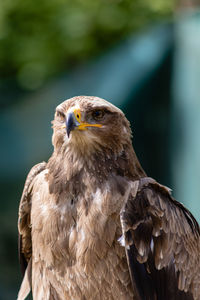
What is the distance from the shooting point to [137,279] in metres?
4.38

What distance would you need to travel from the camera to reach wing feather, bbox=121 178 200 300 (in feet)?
14.4

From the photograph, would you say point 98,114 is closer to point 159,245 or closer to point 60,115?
point 60,115

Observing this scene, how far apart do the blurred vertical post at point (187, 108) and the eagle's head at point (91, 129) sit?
118 inches

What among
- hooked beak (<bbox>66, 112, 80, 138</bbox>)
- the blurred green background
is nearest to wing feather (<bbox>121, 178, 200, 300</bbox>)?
hooked beak (<bbox>66, 112, 80, 138</bbox>)

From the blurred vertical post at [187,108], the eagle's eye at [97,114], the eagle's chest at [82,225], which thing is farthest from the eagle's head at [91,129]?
the blurred vertical post at [187,108]

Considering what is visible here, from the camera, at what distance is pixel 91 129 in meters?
4.45

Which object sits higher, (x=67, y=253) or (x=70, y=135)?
(x=70, y=135)

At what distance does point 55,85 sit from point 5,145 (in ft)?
2.97

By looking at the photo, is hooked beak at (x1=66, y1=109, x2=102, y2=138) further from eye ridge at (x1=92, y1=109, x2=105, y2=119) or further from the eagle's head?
eye ridge at (x1=92, y1=109, x2=105, y2=119)

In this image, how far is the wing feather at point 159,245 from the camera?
4.38 metres

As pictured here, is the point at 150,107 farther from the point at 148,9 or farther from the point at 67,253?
the point at 67,253

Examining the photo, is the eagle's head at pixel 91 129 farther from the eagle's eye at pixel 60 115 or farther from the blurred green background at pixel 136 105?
the blurred green background at pixel 136 105

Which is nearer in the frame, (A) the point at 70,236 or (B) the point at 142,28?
(A) the point at 70,236

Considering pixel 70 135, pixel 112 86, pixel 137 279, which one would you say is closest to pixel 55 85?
pixel 112 86
